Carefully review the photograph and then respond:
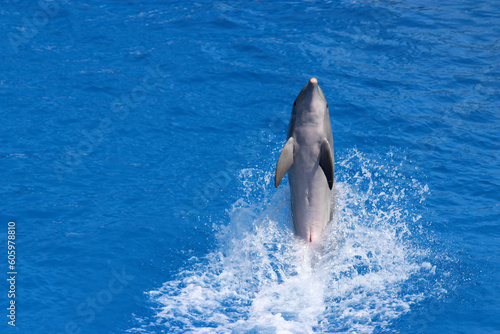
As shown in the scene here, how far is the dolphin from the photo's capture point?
7078 millimetres

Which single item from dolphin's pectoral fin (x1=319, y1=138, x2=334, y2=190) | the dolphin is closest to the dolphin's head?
the dolphin

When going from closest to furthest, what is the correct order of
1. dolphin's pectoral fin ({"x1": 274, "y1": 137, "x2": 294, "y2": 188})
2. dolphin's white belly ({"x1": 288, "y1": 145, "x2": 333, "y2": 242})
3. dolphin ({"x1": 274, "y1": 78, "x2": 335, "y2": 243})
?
1. dolphin's pectoral fin ({"x1": 274, "y1": 137, "x2": 294, "y2": 188})
2. dolphin ({"x1": 274, "y1": 78, "x2": 335, "y2": 243})
3. dolphin's white belly ({"x1": 288, "y1": 145, "x2": 333, "y2": 242})

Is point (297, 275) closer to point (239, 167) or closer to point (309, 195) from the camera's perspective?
point (309, 195)

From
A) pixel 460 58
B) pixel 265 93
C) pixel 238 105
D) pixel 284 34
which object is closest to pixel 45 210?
pixel 238 105

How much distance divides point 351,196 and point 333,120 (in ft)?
9.51

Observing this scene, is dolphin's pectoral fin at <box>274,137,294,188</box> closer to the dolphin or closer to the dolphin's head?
the dolphin

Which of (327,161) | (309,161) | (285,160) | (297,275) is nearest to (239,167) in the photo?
(297,275)

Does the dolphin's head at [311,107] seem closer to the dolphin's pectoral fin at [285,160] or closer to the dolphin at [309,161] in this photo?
the dolphin at [309,161]

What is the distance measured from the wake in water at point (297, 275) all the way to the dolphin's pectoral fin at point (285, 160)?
3.72 ft

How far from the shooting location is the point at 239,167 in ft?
33.9

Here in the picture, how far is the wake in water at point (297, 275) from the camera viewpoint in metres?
6.99

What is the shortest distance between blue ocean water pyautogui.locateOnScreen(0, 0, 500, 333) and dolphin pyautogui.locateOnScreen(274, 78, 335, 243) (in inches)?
19.7

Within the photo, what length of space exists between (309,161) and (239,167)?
324 cm

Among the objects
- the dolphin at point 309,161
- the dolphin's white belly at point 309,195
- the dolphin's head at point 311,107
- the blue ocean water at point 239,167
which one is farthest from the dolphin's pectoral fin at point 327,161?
the blue ocean water at point 239,167
